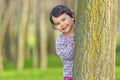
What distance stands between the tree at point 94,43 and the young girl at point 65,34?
9 centimetres

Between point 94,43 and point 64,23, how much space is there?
0.39 m

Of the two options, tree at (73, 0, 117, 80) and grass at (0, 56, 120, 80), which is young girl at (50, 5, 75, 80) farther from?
grass at (0, 56, 120, 80)

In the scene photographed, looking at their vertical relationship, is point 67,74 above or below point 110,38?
below

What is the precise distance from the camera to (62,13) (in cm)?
604

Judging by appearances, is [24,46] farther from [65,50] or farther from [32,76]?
[65,50]

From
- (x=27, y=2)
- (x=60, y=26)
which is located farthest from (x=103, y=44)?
(x=27, y=2)

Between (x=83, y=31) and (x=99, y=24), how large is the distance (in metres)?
0.19

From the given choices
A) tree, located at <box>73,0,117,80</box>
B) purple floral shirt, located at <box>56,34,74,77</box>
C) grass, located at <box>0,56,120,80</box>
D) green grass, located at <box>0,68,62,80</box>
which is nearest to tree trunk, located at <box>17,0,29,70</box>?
grass, located at <box>0,56,120,80</box>

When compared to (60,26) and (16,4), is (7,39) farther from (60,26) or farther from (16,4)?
(60,26)

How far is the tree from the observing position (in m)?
5.96

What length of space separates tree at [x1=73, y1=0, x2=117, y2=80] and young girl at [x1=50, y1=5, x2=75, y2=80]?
0.09m

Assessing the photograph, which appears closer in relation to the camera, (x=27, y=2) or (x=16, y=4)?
(x=27, y=2)

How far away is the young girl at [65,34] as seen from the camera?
5988mm

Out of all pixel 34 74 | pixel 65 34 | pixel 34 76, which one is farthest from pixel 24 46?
pixel 65 34
